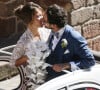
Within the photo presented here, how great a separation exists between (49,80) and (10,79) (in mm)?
1976

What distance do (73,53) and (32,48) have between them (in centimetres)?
39

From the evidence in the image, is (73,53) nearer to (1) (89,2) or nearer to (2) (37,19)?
(2) (37,19)

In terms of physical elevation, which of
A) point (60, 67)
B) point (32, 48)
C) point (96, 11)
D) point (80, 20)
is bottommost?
point (60, 67)

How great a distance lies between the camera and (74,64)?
438 centimetres

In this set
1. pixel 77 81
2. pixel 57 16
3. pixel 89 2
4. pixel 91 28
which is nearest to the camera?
pixel 77 81

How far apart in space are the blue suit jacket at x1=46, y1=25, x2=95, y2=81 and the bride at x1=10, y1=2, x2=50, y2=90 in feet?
0.33

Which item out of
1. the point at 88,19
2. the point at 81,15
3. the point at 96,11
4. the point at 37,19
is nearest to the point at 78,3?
the point at 81,15

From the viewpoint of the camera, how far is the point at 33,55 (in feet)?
14.9

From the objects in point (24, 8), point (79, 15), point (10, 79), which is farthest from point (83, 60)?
point (79, 15)

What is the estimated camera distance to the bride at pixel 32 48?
4.54 metres

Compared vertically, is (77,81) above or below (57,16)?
below

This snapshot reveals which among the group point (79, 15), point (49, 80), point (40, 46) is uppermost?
point (79, 15)

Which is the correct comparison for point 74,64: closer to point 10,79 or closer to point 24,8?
point 24,8

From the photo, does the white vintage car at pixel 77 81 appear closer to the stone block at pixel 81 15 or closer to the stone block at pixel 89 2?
the stone block at pixel 81 15
